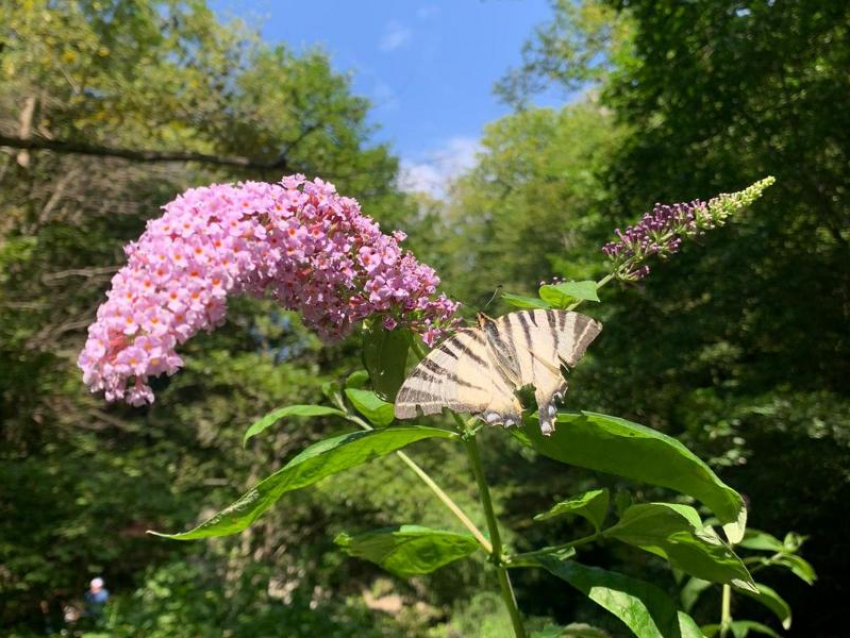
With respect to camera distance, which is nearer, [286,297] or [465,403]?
[465,403]

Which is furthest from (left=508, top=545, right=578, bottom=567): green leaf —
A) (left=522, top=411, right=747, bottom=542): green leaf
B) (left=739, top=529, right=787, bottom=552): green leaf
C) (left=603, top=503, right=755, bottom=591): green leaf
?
(left=739, top=529, right=787, bottom=552): green leaf

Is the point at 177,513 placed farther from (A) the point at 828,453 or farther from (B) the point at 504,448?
(B) the point at 504,448

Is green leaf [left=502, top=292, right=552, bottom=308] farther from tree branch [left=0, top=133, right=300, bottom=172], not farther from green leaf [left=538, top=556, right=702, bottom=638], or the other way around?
tree branch [left=0, top=133, right=300, bottom=172]

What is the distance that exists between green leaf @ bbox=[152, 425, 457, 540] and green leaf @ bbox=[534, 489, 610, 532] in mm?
208

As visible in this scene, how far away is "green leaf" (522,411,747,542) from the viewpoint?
0.97 meters

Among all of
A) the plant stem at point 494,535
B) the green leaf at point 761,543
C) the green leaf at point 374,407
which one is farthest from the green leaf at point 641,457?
the green leaf at point 761,543

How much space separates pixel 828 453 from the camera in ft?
19.7

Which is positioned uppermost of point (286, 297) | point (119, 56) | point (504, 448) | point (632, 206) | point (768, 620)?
point (119, 56)

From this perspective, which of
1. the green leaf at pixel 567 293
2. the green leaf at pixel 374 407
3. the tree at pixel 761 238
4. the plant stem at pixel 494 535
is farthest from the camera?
the tree at pixel 761 238

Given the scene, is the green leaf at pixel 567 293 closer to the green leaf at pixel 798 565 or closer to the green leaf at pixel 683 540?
the green leaf at pixel 683 540

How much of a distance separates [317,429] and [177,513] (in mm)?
3742

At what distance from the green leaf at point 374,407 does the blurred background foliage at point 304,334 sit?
3.17 meters

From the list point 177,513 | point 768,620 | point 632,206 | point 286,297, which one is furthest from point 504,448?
point 286,297

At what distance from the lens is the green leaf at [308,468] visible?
1021mm
